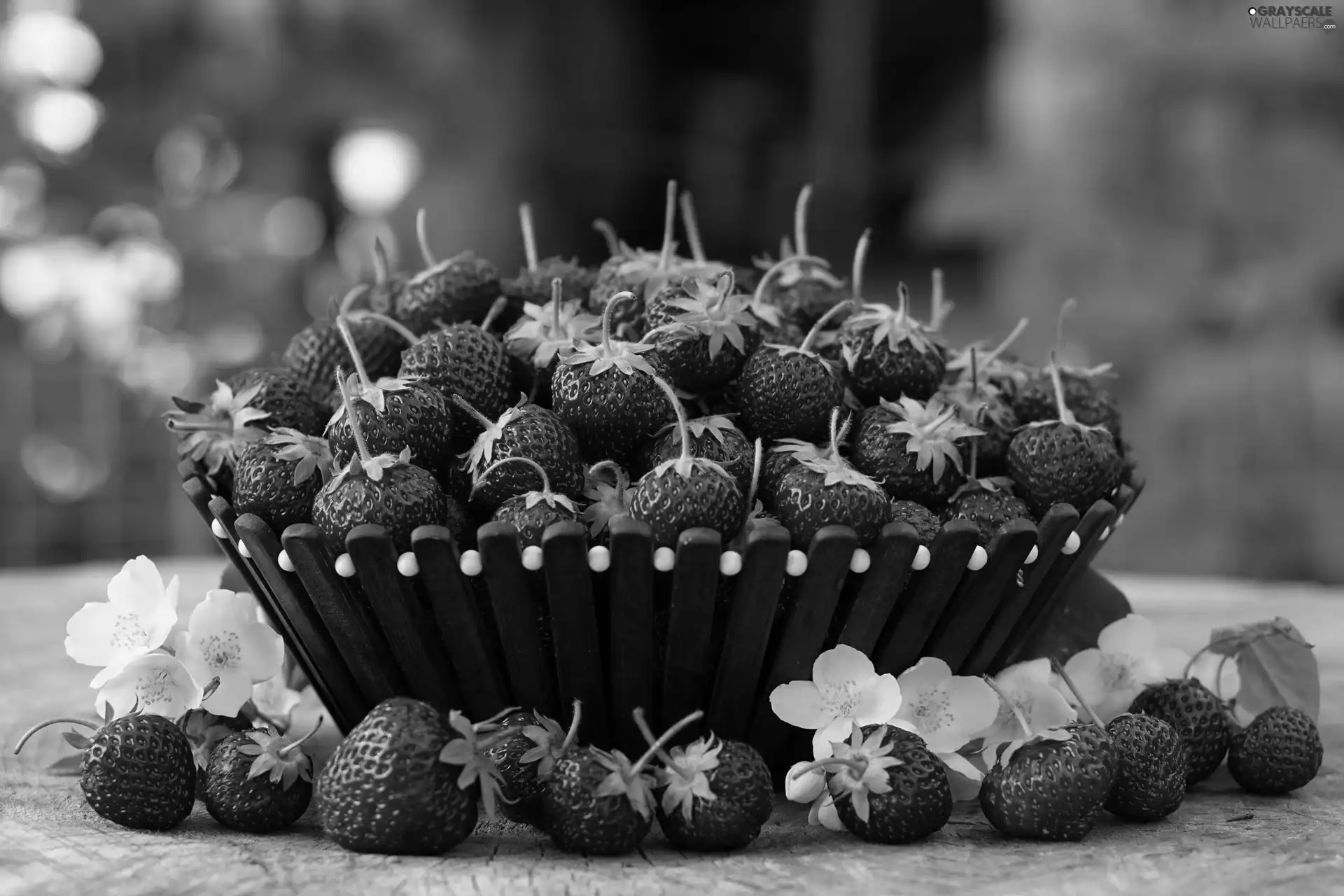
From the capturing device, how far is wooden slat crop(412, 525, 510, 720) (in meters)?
1.00

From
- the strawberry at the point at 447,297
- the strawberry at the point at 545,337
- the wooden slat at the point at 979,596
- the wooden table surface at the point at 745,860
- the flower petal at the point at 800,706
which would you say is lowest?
the wooden table surface at the point at 745,860

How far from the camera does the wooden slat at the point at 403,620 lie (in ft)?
3.27

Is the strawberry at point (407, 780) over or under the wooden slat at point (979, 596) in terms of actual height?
under

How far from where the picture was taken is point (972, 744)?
3.99 feet

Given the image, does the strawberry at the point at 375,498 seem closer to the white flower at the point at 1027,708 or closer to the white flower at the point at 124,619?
the white flower at the point at 124,619

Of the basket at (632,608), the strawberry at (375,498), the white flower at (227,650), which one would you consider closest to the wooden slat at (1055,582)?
the basket at (632,608)

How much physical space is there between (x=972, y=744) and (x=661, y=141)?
17.3 feet

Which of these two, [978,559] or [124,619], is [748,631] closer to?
[978,559]

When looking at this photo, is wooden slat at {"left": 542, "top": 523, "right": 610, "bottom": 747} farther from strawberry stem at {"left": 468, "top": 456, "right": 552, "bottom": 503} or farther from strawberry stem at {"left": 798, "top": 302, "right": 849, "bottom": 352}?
strawberry stem at {"left": 798, "top": 302, "right": 849, "bottom": 352}

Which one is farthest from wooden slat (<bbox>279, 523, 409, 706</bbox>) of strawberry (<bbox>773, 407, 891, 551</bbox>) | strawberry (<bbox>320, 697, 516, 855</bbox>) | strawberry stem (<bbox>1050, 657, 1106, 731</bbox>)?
strawberry stem (<bbox>1050, 657, 1106, 731</bbox>)

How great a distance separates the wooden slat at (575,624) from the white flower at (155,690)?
1.10ft

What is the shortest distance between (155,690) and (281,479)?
0.25 m

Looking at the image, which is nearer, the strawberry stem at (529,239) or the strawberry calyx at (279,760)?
the strawberry calyx at (279,760)

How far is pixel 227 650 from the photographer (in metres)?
1.20
